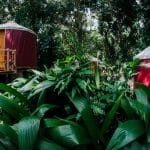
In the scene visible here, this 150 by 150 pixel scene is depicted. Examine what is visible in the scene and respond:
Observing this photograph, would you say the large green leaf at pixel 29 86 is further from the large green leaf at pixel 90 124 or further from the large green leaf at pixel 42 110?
the large green leaf at pixel 90 124

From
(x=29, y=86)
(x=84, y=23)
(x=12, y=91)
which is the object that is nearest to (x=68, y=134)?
(x=12, y=91)

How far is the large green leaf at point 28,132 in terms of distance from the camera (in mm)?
1837

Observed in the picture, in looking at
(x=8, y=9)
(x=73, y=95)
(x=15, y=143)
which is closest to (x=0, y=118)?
(x=15, y=143)

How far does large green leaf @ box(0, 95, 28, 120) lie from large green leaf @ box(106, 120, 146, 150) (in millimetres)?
556

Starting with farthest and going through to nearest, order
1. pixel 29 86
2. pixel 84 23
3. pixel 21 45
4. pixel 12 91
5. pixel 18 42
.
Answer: pixel 84 23 < pixel 21 45 < pixel 18 42 < pixel 29 86 < pixel 12 91

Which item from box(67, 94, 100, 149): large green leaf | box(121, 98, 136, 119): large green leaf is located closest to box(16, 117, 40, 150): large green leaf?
box(67, 94, 100, 149): large green leaf

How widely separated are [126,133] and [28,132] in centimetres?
49

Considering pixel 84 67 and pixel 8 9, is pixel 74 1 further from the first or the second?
pixel 84 67

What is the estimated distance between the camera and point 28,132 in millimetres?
1893

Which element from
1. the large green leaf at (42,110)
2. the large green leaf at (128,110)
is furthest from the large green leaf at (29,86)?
the large green leaf at (128,110)

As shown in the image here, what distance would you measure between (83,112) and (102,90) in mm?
538

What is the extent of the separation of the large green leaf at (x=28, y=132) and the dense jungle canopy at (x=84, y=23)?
1481 cm

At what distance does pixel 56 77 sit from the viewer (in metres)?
2.37

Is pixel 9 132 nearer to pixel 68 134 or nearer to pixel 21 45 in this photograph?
pixel 68 134
